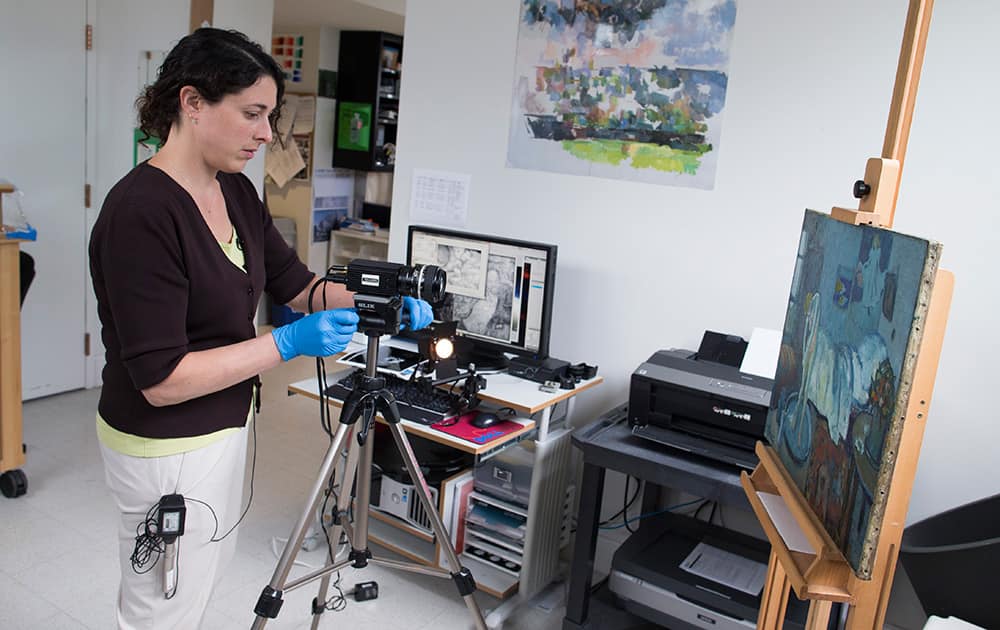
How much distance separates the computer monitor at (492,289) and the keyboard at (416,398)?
0.81 feet

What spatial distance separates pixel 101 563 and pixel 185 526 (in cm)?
132

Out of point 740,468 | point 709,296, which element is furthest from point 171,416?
point 709,296

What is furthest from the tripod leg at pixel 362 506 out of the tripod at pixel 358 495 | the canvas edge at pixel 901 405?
the canvas edge at pixel 901 405

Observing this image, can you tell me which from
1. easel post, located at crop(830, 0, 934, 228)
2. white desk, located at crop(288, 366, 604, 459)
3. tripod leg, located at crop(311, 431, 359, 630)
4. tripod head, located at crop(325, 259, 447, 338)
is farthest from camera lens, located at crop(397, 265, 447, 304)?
easel post, located at crop(830, 0, 934, 228)

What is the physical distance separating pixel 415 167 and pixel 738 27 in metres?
1.27

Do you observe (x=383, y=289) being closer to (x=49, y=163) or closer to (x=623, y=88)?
(x=623, y=88)

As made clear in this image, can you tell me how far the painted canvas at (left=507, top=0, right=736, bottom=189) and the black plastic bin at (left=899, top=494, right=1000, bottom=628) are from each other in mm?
1157

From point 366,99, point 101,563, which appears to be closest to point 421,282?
point 101,563

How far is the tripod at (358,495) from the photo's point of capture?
1.79 m

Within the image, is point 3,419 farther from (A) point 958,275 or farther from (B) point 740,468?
(A) point 958,275

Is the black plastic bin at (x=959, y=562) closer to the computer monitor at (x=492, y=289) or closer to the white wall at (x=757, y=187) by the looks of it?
the white wall at (x=757, y=187)

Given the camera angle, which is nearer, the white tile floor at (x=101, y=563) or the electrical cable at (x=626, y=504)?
the white tile floor at (x=101, y=563)

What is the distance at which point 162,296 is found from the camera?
139 cm

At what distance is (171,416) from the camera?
151 cm
